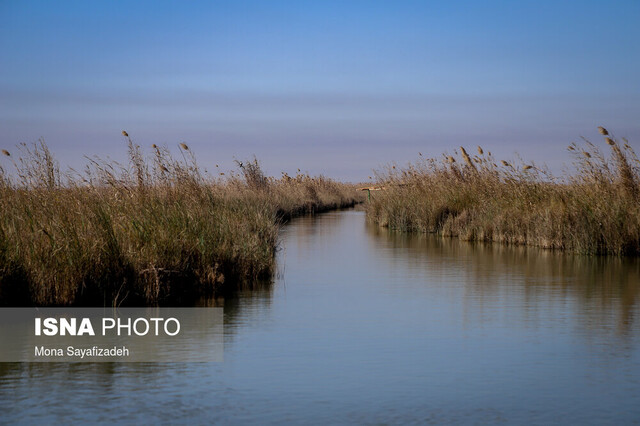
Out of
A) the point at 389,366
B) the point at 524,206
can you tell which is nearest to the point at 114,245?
the point at 389,366

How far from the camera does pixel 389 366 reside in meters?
6.39

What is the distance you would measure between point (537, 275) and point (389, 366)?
6505 millimetres

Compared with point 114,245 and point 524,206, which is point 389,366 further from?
point 524,206

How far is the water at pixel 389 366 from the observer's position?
5.21 meters

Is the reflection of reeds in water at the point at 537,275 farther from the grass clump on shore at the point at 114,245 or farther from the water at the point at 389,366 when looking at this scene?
the grass clump on shore at the point at 114,245

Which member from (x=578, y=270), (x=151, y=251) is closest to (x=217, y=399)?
(x=151, y=251)

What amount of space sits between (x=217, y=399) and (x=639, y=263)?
10.7 metres

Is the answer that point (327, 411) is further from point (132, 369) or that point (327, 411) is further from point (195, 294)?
point (195, 294)

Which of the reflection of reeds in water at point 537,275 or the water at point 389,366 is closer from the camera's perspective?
the water at point 389,366

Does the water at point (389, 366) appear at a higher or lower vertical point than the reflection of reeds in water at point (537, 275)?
lower

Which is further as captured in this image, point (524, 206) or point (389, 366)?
point (524, 206)

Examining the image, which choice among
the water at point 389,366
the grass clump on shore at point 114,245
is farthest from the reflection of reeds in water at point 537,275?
the grass clump on shore at point 114,245

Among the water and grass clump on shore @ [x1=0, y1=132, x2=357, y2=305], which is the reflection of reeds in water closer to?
the water

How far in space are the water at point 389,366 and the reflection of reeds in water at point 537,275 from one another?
0.06m
